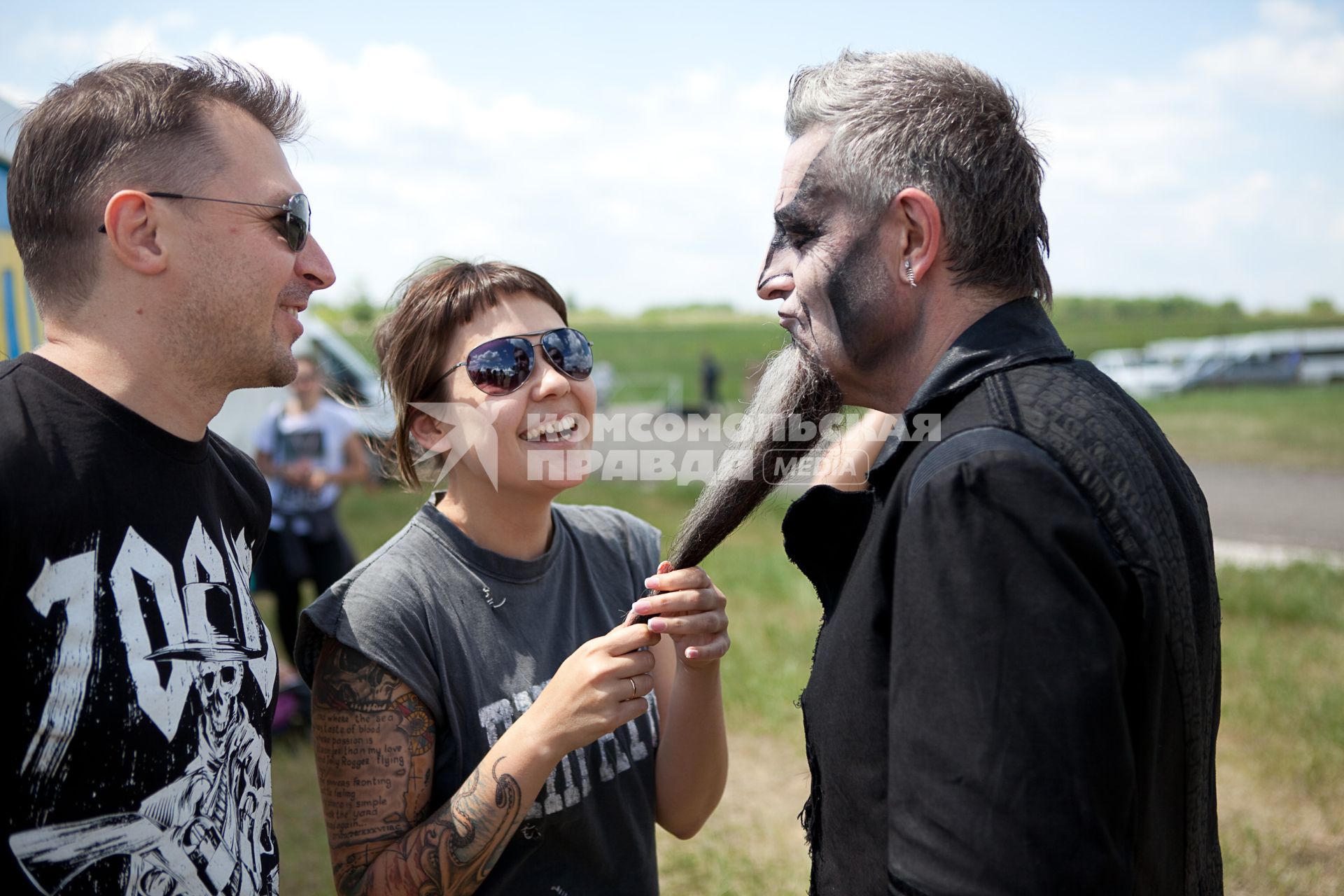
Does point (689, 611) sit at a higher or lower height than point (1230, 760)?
higher

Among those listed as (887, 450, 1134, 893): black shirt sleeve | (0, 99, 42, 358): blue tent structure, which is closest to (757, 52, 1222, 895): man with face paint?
(887, 450, 1134, 893): black shirt sleeve

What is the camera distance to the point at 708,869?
4090 mm

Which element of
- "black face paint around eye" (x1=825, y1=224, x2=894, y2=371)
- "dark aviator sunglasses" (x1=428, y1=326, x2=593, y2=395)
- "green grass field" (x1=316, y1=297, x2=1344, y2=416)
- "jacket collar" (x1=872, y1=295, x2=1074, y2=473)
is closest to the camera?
"jacket collar" (x1=872, y1=295, x2=1074, y2=473)

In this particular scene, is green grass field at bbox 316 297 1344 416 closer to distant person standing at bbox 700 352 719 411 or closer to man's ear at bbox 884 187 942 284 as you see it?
distant person standing at bbox 700 352 719 411

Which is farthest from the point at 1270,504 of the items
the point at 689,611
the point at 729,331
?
the point at 729,331

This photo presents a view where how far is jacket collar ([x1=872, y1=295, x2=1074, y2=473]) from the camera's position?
1.31 metres

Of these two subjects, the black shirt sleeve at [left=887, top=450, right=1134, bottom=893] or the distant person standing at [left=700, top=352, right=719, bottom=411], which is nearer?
the black shirt sleeve at [left=887, top=450, right=1134, bottom=893]

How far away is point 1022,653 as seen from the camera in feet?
3.51

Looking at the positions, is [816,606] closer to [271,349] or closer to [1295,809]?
[1295,809]

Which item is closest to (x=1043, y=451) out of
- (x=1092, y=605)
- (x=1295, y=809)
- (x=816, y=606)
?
(x=1092, y=605)

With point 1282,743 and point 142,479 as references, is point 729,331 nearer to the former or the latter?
point 1282,743

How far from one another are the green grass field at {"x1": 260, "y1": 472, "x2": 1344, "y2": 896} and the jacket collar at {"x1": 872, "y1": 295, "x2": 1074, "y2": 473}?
4.87ft

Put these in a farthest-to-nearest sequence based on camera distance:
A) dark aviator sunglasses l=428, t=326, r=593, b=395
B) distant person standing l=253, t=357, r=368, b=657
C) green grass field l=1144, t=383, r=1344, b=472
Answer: green grass field l=1144, t=383, r=1344, b=472 → distant person standing l=253, t=357, r=368, b=657 → dark aviator sunglasses l=428, t=326, r=593, b=395

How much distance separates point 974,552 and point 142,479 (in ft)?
4.10
